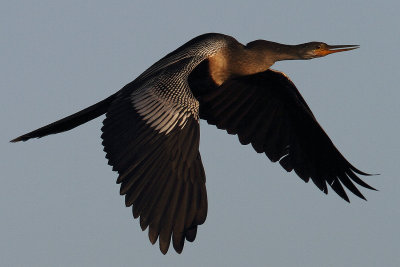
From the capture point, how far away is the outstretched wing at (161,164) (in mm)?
8867

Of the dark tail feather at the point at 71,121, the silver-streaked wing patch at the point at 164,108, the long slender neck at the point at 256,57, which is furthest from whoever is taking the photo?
the long slender neck at the point at 256,57

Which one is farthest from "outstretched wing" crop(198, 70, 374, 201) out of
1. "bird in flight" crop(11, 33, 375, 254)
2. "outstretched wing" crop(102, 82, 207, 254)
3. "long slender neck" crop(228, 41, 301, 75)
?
"outstretched wing" crop(102, 82, 207, 254)

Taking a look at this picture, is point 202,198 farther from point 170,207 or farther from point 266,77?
point 266,77

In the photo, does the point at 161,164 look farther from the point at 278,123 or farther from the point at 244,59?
the point at 278,123

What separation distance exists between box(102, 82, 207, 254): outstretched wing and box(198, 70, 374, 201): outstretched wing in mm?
2640

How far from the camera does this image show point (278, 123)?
41.6 feet

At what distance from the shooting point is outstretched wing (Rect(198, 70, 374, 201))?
12.3 m

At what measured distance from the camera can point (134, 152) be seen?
9273 millimetres

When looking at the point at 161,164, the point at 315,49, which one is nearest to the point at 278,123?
the point at 315,49

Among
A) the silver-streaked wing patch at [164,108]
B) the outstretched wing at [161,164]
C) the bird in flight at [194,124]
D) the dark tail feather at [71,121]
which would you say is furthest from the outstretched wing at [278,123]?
the outstretched wing at [161,164]

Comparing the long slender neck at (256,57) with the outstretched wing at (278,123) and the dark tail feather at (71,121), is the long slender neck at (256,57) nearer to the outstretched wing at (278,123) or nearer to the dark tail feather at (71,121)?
the outstretched wing at (278,123)

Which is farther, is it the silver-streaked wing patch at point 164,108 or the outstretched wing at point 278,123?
the outstretched wing at point 278,123

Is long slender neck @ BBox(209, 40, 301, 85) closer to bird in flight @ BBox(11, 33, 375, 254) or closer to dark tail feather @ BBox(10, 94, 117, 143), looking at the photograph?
bird in flight @ BBox(11, 33, 375, 254)

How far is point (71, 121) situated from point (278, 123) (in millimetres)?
2988
